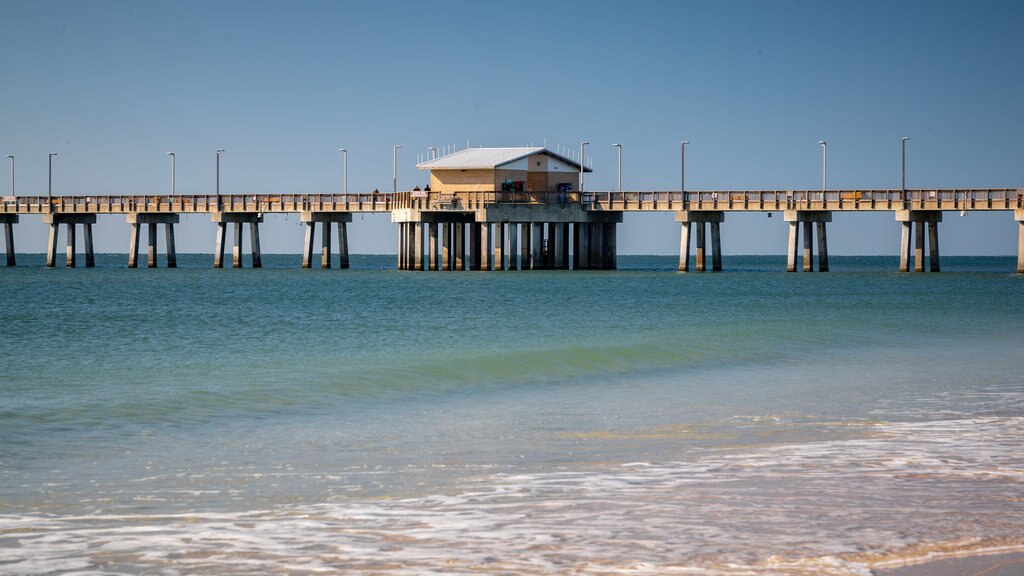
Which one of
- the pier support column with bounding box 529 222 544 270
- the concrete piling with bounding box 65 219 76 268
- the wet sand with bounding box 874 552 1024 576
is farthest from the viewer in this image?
the concrete piling with bounding box 65 219 76 268

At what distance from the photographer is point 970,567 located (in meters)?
6.60

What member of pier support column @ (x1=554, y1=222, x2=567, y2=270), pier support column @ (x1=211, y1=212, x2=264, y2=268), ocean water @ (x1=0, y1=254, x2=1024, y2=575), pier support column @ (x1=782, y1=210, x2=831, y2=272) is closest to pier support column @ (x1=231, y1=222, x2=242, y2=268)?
pier support column @ (x1=211, y1=212, x2=264, y2=268)

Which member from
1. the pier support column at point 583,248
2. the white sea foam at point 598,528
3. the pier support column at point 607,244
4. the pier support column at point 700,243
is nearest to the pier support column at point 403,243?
the pier support column at point 583,248

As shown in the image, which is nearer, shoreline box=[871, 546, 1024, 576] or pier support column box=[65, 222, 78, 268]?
shoreline box=[871, 546, 1024, 576]

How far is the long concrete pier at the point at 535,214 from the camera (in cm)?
6053

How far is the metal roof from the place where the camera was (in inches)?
2606

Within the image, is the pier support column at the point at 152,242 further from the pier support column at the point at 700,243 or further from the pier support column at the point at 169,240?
the pier support column at the point at 700,243

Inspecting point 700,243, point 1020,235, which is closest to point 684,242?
point 700,243

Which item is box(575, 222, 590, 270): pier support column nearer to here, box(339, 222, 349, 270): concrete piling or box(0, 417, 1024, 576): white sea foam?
box(339, 222, 349, 270): concrete piling

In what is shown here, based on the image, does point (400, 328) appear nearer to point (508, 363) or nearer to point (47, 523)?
point (508, 363)

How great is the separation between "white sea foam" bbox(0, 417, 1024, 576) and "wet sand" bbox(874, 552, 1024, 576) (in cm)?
17

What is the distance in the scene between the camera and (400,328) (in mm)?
30750

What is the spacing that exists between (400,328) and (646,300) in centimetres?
1550

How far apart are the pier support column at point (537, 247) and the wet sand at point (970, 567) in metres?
62.2
